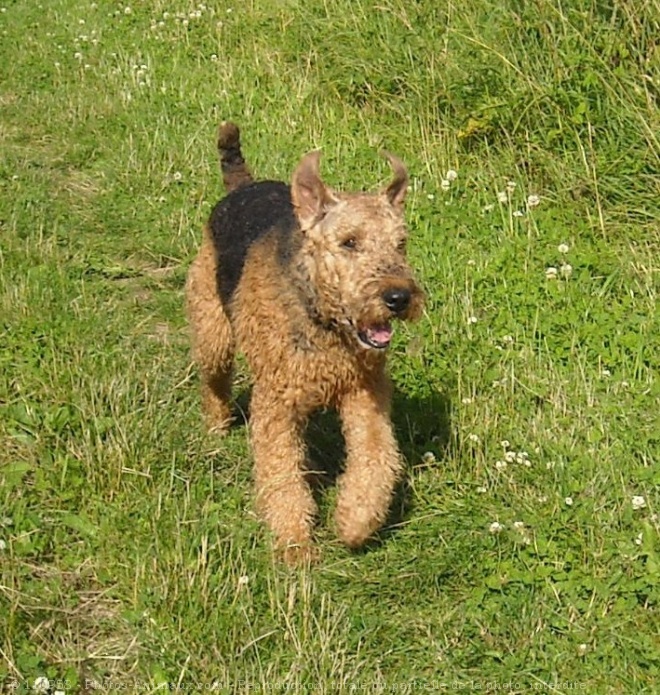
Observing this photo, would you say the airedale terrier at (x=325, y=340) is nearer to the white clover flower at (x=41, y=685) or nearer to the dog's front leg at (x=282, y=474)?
the dog's front leg at (x=282, y=474)

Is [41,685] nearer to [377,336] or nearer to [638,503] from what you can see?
[377,336]

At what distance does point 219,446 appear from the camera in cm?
498

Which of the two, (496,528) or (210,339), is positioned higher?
(210,339)

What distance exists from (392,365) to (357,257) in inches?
57.5

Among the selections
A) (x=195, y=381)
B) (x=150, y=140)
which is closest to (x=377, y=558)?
(x=195, y=381)

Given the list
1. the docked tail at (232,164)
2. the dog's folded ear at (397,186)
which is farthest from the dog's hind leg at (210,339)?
the dog's folded ear at (397,186)

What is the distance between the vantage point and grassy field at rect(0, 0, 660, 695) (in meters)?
3.69

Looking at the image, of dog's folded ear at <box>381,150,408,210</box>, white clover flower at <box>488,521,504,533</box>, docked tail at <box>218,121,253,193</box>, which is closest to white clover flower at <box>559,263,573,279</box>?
docked tail at <box>218,121,253,193</box>

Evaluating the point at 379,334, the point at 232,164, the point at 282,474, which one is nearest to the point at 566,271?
the point at 232,164

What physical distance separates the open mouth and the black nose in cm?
12

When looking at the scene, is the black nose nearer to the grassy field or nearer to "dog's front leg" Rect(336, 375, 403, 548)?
"dog's front leg" Rect(336, 375, 403, 548)

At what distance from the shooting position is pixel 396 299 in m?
3.90

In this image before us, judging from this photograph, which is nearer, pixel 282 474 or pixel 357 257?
pixel 357 257

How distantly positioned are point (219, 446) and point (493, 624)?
163 cm
